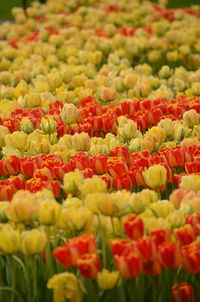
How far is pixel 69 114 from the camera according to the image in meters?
4.31

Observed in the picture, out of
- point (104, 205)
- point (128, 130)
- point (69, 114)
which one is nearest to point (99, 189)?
point (104, 205)

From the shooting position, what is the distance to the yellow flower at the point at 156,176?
2.95 m

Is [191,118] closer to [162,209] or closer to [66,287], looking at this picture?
[162,209]

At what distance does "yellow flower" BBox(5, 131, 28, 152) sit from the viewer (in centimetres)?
387

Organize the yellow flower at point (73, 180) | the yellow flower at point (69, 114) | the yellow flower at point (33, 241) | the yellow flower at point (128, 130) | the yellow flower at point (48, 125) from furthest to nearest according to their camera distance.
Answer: the yellow flower at point (69, 114) < the yellow flower at point (48, 125) < the yellow flower at point (128, 130) < the yellow flower at point (73, 180) < the yellow flower at point (33, 241)

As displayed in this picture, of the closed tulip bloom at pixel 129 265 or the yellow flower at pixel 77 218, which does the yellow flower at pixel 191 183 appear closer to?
the yellow flower at pixel 77 218

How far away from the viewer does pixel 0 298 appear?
2.61 m

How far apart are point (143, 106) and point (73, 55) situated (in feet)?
8.65

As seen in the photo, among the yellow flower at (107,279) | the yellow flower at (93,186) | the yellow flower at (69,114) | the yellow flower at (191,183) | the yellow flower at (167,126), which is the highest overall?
the yellow flower at (93,186)

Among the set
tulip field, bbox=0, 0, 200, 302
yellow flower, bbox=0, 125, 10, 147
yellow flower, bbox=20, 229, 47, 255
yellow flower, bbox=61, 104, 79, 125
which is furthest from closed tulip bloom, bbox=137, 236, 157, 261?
yellow flower, bbox=61, 104, 79, 125

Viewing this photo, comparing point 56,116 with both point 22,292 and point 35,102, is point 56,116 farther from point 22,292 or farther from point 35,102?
point 22,292

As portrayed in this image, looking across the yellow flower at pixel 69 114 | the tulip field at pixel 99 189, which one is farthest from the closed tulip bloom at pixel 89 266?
the yellow flower at pixel 69 114

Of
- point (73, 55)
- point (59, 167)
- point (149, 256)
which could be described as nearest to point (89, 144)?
point (59, 167)

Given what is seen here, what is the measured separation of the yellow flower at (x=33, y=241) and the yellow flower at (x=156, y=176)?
66cm
